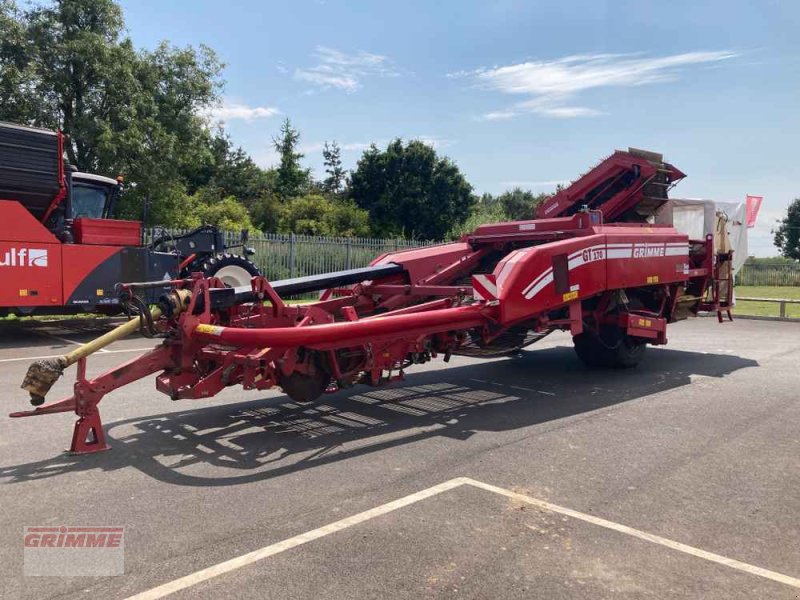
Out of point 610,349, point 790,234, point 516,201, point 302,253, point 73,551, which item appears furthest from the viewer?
point 516,201

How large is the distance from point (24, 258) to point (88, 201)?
198cm

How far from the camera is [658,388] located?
25.3 ft

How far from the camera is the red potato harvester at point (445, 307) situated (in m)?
5.19

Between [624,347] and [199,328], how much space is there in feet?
17.8

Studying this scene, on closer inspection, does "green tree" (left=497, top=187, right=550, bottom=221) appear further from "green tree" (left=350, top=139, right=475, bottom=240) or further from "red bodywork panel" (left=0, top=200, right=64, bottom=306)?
"red bodywork panel" (left=0, top=200, right=64, bottom=306)

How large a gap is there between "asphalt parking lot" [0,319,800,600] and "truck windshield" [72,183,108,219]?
5453mm

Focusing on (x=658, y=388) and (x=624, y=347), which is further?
(x=624, y=347)

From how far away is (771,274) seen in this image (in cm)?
3891

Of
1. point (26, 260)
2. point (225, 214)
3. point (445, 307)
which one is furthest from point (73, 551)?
point (225, 214)

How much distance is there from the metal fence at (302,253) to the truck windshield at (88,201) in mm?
5062

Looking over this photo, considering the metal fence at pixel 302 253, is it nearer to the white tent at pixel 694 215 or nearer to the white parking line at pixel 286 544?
the white tent at pixel 694 215

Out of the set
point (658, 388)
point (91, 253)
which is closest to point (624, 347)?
A: point (658, 388)

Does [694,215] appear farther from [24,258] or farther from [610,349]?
[24,258]

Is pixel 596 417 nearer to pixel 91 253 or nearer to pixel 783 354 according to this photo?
pixel 783 354
